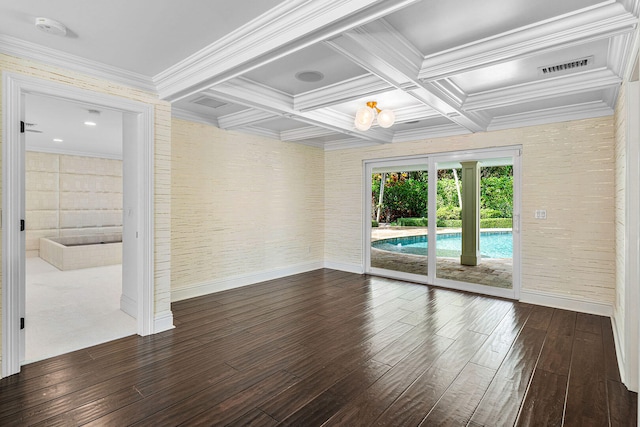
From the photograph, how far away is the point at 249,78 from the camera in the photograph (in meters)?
3.43

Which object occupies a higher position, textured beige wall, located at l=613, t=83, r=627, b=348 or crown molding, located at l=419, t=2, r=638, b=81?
crown molding, located at l=419, t=2, r=638, b=81

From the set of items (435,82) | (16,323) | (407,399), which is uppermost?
(435,82)

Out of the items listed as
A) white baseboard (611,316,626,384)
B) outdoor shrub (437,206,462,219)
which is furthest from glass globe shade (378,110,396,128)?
white baseboard (611,316,626,384)

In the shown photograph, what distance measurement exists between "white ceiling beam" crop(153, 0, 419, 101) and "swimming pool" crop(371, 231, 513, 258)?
167 inches

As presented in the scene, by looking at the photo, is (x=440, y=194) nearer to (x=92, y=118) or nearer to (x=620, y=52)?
(x=620, y=52)

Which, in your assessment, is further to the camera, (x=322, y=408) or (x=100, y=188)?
(x=100, y=188)

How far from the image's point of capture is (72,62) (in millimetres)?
2857

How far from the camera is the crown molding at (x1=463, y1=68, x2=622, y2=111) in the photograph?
10.3 ft

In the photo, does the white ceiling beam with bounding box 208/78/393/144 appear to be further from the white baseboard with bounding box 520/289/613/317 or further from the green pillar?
the white baseboard with bounding box 520/289/613/317

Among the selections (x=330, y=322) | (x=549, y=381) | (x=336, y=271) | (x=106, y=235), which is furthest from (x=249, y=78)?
(x=106, y=235)

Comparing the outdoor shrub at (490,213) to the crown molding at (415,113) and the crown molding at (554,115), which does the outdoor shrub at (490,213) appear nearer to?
the crown molding at (554,115)

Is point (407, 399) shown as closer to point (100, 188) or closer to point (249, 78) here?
point (249, 78)

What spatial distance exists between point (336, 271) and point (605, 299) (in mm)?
4069

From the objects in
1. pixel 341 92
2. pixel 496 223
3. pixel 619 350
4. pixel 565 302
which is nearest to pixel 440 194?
pixel 496 223
